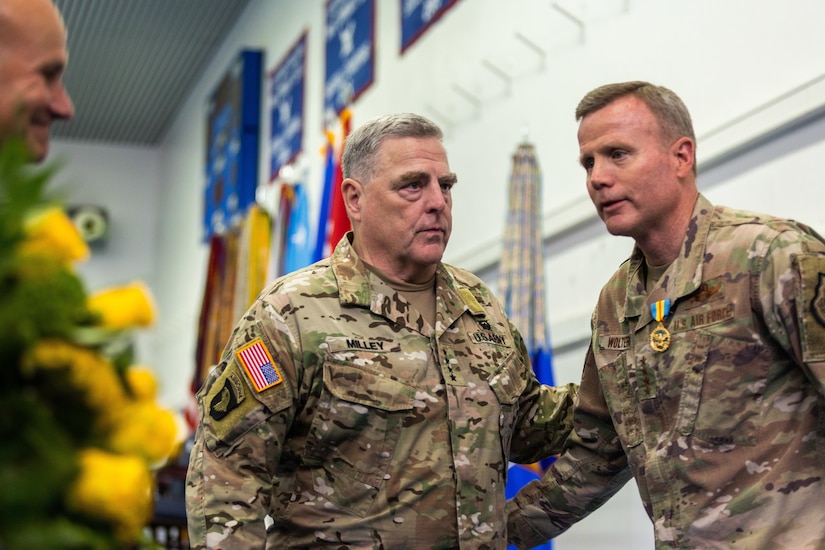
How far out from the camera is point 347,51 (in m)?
7.06

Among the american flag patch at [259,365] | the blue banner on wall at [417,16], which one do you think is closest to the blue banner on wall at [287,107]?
the blue banner on wall at [417,16]

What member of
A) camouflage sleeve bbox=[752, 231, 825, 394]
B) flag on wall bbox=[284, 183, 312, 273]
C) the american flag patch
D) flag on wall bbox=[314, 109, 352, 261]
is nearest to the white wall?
flag on wall bbox=[284, 183, 312, 273]

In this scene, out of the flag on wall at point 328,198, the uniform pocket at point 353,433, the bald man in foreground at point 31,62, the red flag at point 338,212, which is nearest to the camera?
the bald man in foreground at point 31,62

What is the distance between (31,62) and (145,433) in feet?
1.41

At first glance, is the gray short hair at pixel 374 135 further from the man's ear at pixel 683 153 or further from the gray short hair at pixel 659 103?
the man's ear at pixel 683 153

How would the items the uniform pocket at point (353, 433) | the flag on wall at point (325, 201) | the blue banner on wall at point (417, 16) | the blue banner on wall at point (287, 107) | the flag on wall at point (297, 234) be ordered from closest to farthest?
Answer: the uniform pocket at point (353, 433) → the flag on wall at point (325, 201) → the blue banner on wall at point (417, 16) → the flag on wall at point (297, 234) → the blue banner on wall at point (287, 107)

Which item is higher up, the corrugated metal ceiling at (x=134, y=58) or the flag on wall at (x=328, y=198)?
the corrugated metal ceiling at (x=134, y=58)

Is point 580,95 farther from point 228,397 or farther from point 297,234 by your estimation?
point 228,397

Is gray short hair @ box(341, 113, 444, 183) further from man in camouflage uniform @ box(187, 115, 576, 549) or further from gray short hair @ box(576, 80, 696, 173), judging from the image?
gray short hair @ box(576, 80, 696, 173)

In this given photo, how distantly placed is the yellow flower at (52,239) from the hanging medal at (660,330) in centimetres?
154

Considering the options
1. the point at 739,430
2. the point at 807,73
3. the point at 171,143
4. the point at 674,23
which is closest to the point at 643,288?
the point at 739,430

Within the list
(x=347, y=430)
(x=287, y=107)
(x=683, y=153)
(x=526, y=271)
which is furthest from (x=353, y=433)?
(x=287, y=107)

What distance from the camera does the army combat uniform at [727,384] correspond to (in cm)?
185

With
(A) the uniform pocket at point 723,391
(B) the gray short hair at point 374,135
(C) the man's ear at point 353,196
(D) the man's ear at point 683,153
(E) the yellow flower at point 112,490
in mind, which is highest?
(B) the gray short hair at point 374,135
